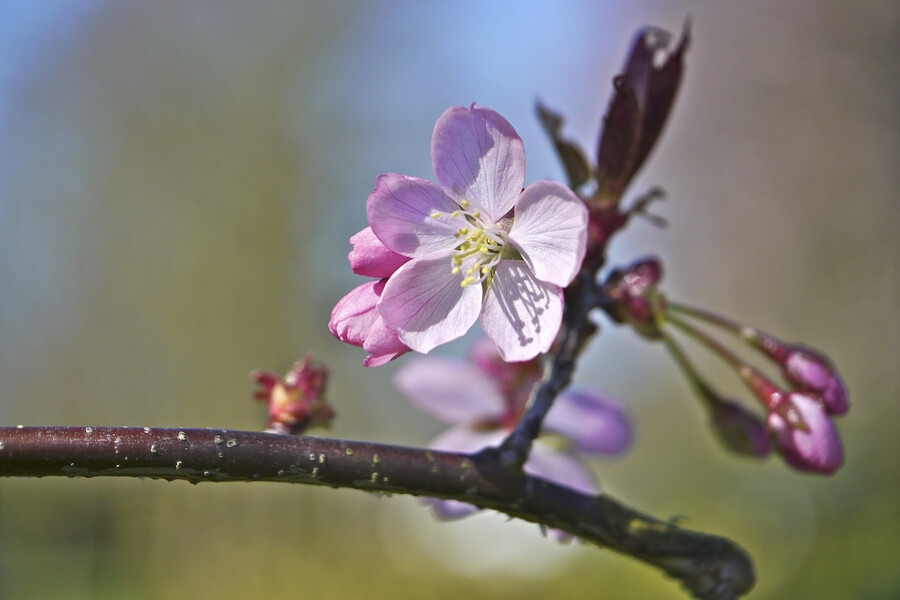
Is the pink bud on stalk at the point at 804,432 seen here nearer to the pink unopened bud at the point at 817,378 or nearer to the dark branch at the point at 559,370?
the pink unopened bud at the point at 817,378

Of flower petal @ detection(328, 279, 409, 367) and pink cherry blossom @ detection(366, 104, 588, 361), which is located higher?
pink cherry blossom @ detection(366, 104, 588, 361)

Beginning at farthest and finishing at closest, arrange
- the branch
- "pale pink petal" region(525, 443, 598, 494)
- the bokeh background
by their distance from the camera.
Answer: the bokeh background
"pale pink petal" region(525, 443, 598, 494)
the branch

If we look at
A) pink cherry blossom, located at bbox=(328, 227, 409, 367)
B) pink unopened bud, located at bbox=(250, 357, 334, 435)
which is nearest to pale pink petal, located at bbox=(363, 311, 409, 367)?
pink cherry blossom, located at bbox=(328, 227, 409, 367)

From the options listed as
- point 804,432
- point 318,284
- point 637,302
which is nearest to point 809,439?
point 804,432

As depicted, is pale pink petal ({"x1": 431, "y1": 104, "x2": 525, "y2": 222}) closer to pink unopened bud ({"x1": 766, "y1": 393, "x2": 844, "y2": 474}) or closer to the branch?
the branch

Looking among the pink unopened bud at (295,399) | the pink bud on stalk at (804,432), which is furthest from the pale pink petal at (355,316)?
the pink bud on stalk at (804,432)

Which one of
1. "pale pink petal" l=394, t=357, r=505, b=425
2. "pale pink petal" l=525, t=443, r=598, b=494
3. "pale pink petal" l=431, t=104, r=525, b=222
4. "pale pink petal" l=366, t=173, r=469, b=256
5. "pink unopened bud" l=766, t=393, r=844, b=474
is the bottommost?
"pale pink petal" l=525, t=443, r=598, b=494

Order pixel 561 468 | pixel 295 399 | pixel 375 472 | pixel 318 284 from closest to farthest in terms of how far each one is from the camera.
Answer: pixel 375 472
pixel 295 399
pixel 561 468
pixel 318 284

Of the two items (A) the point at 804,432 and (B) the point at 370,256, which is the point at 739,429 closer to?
(A) the point at 804,432
